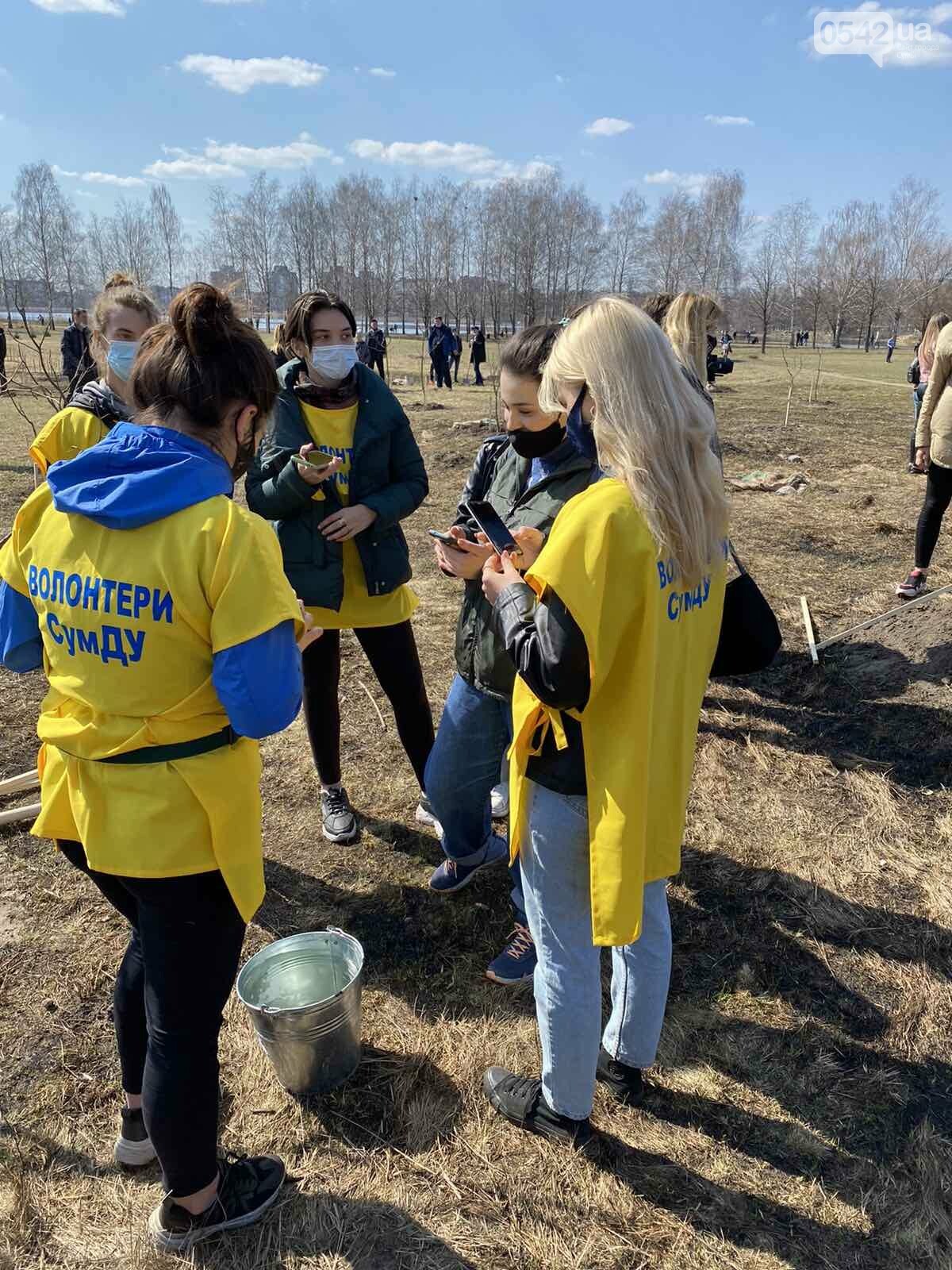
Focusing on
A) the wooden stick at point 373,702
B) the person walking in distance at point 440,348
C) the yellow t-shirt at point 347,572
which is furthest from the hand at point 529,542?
the person walking in distance at point 440,348

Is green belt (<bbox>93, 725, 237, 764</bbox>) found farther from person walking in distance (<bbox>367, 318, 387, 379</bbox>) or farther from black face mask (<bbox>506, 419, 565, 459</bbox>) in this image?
person walking in distance (<bbox>367, 318, 387, 379</bbox>)

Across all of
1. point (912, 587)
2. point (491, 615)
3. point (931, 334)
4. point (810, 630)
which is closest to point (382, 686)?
point (491, 615)

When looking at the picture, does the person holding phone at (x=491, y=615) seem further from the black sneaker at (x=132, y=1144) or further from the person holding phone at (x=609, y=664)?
the black sneaker at (x=132, y=1144)

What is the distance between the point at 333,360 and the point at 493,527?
1272 mm

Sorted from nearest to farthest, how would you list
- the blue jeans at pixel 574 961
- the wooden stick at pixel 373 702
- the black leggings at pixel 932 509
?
the blue jeans at pixel 574 961
the wooden stick at pixel 373 702
the black leggings at pixel 932 509

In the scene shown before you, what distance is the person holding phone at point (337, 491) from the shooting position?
2936mm

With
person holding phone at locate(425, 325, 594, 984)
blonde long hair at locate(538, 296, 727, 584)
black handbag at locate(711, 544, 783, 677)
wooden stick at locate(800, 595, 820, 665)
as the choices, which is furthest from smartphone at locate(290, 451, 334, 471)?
wooden stick at locate(800, 595, 820, 665)

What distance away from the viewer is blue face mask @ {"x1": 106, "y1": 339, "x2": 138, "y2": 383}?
270 centimetres

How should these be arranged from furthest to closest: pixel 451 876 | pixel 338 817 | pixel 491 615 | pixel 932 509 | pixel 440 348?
pixel 440 348 → pixel 932 509 → pixel 338 817 → pixel 451 876 → pixel 491 615

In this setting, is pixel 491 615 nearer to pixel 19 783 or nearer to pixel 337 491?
pixel 337 491

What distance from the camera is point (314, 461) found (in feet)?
9.39

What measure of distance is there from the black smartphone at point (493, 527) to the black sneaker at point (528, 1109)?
145 cm

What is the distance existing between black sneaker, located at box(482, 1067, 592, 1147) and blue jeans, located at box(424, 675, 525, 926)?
0.54 metres

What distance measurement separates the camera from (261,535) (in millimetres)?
1476
